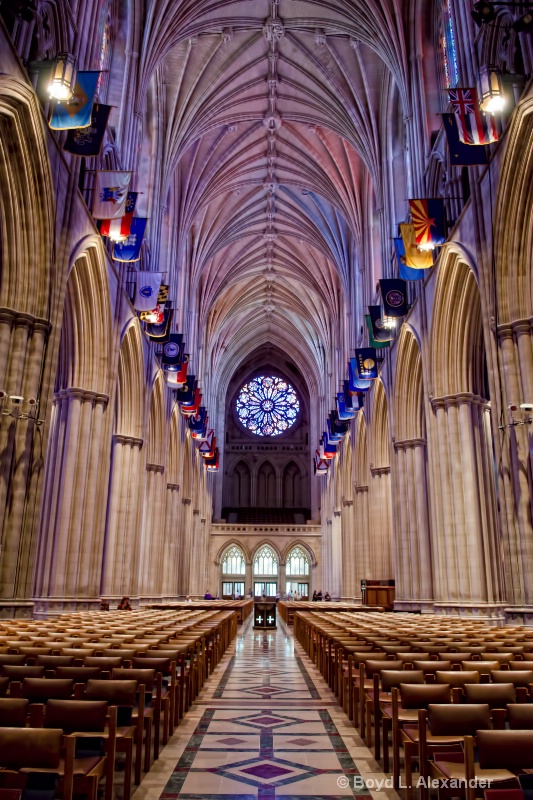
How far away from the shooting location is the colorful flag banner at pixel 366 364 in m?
23.4

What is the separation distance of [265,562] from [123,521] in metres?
29.6

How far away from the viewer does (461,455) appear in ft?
54.3

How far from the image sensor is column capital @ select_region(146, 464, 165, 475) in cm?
2564

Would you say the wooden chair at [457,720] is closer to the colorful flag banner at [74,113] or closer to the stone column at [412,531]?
the colorful flag banner at [74,113]

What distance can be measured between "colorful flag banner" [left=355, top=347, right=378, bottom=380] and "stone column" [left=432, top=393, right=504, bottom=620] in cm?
634

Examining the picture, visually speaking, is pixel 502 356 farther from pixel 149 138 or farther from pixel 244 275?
pixel 244 275

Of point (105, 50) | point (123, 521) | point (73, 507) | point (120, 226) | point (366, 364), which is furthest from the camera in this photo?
point (366, 364)

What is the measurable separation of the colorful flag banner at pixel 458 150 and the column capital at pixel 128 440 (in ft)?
43.9

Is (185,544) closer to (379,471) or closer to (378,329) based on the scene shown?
(379,471)

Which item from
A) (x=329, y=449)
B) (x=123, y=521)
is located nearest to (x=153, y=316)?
(x=123, y=521)

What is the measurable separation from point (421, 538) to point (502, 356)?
29.8 ft

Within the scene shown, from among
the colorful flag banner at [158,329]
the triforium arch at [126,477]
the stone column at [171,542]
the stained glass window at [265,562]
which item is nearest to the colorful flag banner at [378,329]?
the colorful flag banner at [158,329]

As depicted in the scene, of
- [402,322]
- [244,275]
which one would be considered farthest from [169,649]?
[244,275]

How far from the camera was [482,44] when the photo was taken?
43.4 ft
